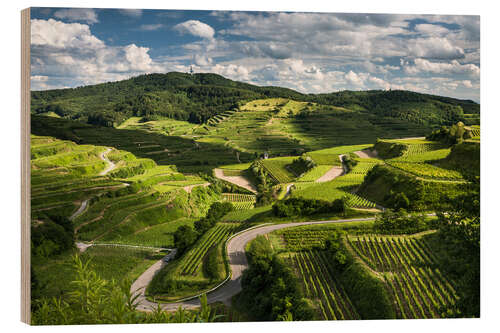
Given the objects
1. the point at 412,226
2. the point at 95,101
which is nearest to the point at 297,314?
the point at 412,226

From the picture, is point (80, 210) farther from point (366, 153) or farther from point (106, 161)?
point (366, 153)

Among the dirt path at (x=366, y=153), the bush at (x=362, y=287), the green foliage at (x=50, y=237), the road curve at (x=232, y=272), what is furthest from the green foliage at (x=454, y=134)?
the green foliage at (x=50, y=237)

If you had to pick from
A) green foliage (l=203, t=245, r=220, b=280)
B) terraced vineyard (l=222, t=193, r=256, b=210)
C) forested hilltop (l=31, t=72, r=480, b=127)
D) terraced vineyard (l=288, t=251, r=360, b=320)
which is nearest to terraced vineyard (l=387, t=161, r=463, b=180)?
forested hilltop (l=31, t=72, r=480, b=127)

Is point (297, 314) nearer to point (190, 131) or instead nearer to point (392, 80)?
point (392, 80)

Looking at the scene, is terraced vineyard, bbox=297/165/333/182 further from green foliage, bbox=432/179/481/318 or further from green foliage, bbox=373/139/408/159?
green foliage, bbox=432/179/481/318

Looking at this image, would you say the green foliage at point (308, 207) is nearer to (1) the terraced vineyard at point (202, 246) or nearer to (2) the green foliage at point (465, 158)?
(1) the terraced vineyard at point (202, 246)

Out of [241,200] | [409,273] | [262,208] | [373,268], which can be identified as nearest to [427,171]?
[409,273]
